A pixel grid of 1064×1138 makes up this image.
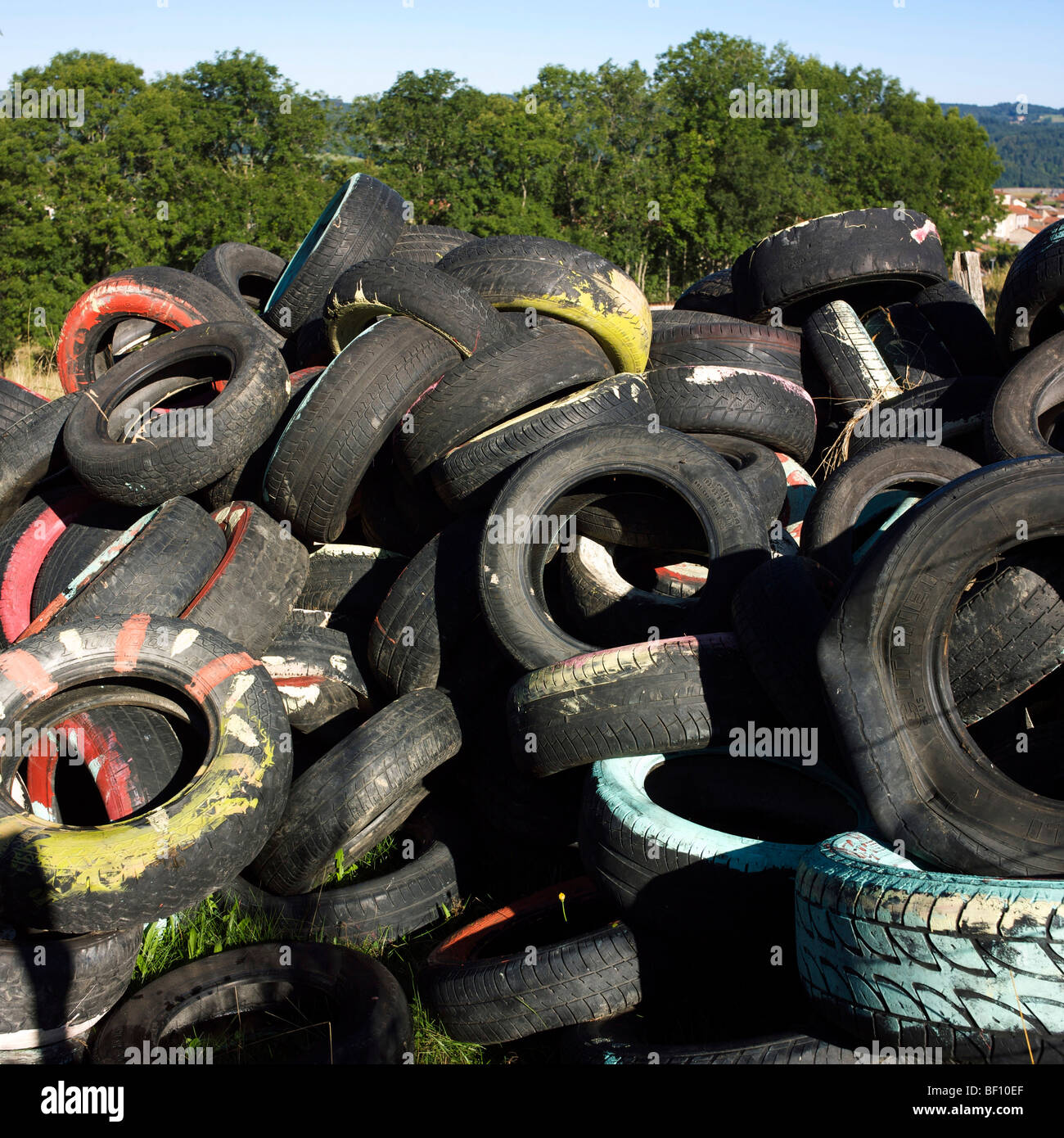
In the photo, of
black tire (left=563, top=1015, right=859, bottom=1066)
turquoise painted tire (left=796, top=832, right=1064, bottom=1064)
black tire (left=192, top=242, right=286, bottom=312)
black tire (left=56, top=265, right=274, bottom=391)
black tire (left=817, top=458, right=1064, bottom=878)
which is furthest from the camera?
black tire (left=192, top=242, right=286, bottom=312)

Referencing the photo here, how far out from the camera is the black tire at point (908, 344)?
7.52m

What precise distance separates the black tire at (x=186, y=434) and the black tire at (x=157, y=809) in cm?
144

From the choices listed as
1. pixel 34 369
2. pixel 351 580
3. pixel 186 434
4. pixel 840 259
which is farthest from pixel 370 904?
pixel 34 369

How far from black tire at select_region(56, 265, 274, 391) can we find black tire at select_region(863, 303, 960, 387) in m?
4.82

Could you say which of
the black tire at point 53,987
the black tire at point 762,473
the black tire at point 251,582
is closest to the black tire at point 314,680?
the black tire at point 251,582

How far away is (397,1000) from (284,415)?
377 cm

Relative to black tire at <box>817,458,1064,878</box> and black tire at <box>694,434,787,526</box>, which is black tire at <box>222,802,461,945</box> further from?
black tire at <box>694,434,787,526</box>

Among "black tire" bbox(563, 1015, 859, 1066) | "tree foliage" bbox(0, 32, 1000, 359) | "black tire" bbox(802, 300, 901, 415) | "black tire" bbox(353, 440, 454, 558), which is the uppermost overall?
"tree foliage" bbox(0, 32, 1000, 359)

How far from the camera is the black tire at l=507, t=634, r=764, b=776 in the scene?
3.86m

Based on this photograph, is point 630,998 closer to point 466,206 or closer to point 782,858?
point 782,858

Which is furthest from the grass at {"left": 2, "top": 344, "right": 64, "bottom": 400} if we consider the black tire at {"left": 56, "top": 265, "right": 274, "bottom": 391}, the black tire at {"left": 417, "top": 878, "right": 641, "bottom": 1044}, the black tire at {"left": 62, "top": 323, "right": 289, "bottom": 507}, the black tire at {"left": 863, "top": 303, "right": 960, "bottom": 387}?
the black tire at {"left": 417, "top": 878, "right": 641, "bottom": 1044}

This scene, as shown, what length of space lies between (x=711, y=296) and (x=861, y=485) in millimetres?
4073

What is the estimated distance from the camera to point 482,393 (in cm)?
544

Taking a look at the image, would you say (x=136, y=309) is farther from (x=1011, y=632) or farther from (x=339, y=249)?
(x=1011, y=632)
